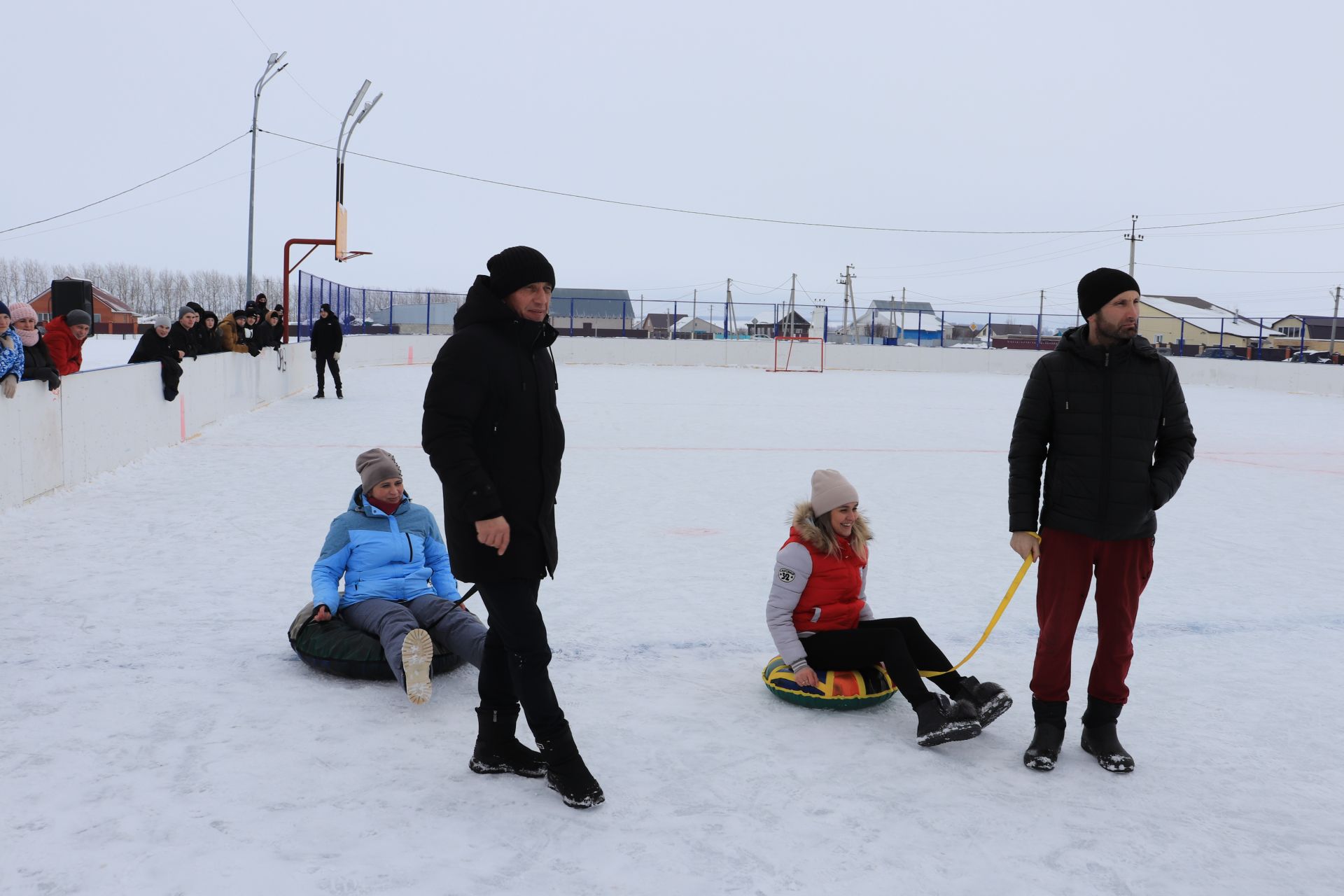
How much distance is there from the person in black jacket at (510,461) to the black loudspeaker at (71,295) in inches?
410

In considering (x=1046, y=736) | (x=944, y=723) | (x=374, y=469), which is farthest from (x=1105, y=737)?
(x=374, y=469)

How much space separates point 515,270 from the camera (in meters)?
3.07

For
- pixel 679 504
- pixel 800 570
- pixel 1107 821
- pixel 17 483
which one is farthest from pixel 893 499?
pixel 17 483

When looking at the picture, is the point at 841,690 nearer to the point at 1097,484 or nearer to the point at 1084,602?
the point at 1084,602

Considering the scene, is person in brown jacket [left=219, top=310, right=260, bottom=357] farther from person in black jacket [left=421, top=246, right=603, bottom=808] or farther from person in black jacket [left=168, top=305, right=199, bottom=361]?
person in black jacket [left=421, top=246, right=603, bottom=808]

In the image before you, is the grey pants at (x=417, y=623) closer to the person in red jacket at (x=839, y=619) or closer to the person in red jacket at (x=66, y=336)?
the person in red jacket at (x=839, y=619)

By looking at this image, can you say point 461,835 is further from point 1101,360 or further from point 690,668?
point 1101,360

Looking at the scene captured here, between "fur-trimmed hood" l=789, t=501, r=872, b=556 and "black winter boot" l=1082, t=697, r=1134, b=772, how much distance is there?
0.92 metres

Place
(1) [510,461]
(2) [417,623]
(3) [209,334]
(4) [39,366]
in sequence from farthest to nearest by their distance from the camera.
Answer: (3) [209,334]
(4) [39,366]
(2) [417,623]
(1) [510,461]

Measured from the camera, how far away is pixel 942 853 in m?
2.91

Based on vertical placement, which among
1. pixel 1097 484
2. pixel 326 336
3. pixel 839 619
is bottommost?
pixel 839 619

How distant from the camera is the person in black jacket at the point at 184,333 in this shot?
12.0 m

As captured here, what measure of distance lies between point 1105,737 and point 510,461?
2.12 m

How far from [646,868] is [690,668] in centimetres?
170
